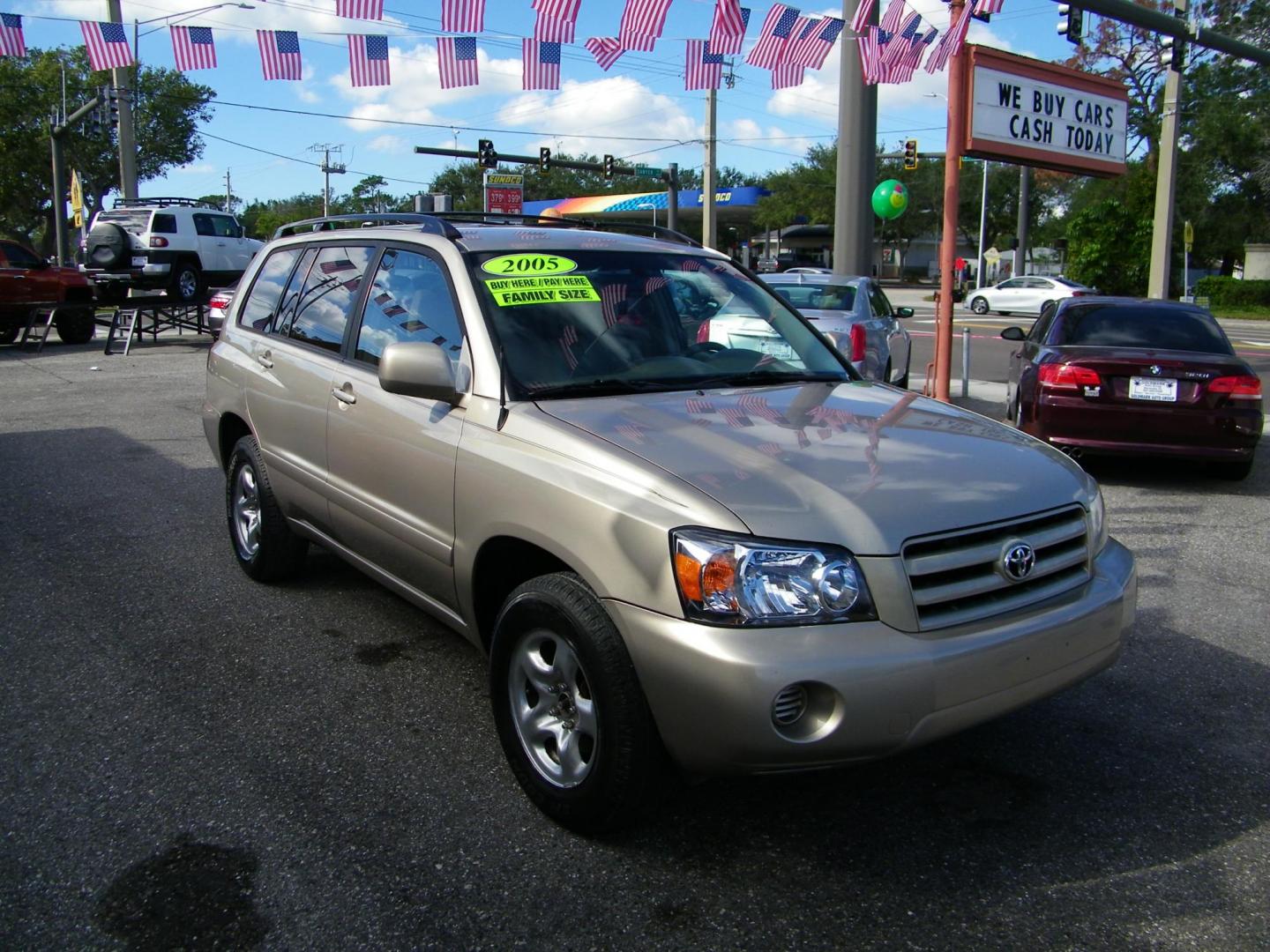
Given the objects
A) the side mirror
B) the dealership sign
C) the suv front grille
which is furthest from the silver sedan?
the suv front grille

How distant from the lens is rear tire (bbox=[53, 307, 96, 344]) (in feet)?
67.4

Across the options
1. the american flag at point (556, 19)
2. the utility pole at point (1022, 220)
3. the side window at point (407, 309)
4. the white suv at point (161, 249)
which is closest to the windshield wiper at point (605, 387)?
the side window at point (407, 309)

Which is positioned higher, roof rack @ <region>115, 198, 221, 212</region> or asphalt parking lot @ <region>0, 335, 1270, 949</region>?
roof rack @ <region>115, 198, 221, 212</region>

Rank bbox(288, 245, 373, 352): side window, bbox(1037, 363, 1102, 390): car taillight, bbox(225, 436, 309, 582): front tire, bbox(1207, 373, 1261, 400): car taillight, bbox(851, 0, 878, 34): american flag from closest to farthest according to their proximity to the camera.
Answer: bbox(288, 245, 373, 352): side window < bbox(225, 436, 309, 582): front tire < bbox(1207, 373, 1261, 400): car taillight < bbox(1037, 363, 1102, 390): car taillight < bbox(851, 0, 878, 34): american flag

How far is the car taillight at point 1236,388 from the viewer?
7906mm

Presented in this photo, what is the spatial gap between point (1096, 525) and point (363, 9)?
8.31 metres

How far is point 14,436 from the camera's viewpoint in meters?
10.1

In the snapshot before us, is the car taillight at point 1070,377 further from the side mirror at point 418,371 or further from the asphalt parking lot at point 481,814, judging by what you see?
the side mirror at point 418,371

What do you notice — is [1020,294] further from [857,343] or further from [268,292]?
[268,292]

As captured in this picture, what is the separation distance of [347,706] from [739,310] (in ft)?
7.32

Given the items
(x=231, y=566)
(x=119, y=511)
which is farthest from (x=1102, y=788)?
(x=119, y=511)

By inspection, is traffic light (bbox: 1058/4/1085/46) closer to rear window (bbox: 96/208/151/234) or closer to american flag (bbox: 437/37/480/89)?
american flag (bbox: 437/37/480/89)

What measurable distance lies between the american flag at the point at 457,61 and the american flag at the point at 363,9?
1.97 m

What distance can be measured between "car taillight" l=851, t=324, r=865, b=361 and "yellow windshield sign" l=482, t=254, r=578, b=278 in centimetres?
659
